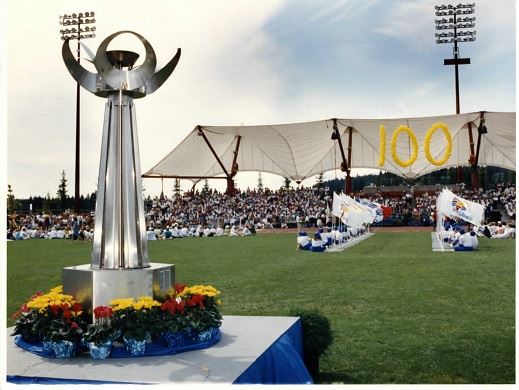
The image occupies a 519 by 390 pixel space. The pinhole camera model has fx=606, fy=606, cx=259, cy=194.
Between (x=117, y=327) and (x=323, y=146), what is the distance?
34061 millimetres

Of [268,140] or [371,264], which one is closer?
[371,264]

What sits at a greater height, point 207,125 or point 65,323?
point 207,125

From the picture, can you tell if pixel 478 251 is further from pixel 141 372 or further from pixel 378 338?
pixel 141 372

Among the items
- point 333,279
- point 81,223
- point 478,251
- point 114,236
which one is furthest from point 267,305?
point 81,223

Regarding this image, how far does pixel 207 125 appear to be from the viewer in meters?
36.6

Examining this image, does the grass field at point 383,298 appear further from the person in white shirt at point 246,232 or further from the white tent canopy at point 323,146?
the white tent canopy at point 323,146

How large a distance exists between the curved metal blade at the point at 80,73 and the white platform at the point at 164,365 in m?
2.32

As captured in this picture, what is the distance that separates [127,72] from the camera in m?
5.36

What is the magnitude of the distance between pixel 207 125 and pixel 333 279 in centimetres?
2615

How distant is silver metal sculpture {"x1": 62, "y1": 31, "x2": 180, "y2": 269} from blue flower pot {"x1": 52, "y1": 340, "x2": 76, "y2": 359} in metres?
0.77

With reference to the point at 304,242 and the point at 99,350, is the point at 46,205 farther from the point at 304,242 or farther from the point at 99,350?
the point at 99,350

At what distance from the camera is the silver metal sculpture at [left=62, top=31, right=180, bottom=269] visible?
5.25 m

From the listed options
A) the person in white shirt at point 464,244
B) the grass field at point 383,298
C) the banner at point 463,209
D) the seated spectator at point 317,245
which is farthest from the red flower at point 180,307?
the person in white shirt at point 464,244

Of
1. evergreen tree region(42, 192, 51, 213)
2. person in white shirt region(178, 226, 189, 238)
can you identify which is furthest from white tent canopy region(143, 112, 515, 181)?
evergreen tree region(42, 192, 51, 213)
